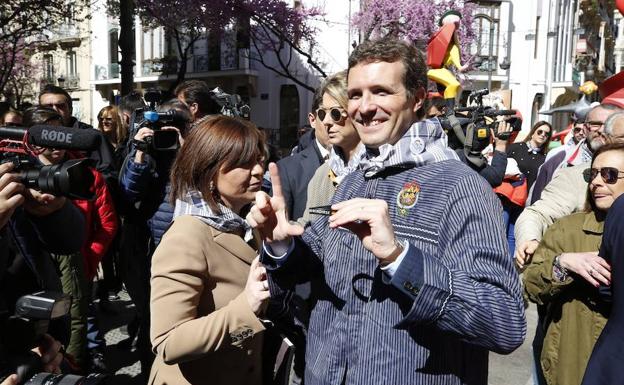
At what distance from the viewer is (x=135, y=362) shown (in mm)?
4219

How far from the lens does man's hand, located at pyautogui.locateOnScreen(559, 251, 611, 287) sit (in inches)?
87.7

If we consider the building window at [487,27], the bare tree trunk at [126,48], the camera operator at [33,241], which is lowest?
the camera operator at [33,241]

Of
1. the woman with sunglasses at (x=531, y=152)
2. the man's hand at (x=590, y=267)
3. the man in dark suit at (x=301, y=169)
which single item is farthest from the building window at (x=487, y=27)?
the man's hand at (x=590, y=267)

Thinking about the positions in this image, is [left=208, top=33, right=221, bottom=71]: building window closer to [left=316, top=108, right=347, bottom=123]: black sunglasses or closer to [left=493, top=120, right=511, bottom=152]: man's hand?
[left=493, top=120, right=511, bottom=152]: man's hand

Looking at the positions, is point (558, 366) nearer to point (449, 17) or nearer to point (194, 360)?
point (194, 360)

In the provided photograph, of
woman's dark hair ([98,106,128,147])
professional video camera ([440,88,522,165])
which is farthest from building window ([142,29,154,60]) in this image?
professional video camera ([440,88,522,165])

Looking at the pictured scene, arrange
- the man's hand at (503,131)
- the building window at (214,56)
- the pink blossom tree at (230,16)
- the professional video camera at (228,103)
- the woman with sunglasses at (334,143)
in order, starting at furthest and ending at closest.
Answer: the building window at (214,56) < the pink blossom tree at (230,16) < the man's hand at (503,131) < the professional video camera at (228,103) < the woman with sunglasses at (334,143)

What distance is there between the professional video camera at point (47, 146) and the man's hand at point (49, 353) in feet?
1.49

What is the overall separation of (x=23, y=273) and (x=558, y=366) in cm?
238

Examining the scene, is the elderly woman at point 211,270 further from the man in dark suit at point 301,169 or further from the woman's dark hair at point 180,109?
the woman's dark hair at point 180,109

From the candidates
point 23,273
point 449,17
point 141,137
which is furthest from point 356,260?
point 449,17

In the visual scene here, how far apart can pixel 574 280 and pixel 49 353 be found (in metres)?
2.20

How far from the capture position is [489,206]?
4.78 feet

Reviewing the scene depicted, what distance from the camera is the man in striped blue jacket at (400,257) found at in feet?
4.38
